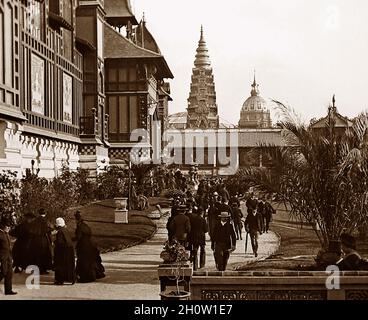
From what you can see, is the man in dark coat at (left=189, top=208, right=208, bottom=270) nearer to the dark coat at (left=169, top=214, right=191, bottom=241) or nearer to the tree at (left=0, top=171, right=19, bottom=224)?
the dark coat at (left=169, top=214, right=191, bottom=241)

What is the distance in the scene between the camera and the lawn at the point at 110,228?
1684 centimetres

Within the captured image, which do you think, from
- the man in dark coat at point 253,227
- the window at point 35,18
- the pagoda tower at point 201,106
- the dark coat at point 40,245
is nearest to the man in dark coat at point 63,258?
the dark coat at point 40,245

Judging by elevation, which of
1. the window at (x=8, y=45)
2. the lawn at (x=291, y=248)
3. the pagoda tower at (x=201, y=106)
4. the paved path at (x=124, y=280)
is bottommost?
the paved path at (x=124, y=280)

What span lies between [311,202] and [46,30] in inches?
461

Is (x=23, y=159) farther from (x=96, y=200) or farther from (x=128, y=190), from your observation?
(x=128, y=190)

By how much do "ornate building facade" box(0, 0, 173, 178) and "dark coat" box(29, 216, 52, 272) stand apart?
243 centimetres

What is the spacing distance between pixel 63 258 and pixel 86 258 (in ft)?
1.41

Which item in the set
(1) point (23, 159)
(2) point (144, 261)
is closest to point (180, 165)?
(1) point (23, 159)

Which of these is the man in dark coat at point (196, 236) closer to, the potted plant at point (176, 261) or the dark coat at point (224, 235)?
the dark coat at point (224, 235)

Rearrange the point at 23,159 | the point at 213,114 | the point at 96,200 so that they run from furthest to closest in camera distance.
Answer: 1. the point at 213,114
2. the point at 96,200
3. the point at 23,159

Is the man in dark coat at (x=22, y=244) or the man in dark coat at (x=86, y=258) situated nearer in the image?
the man in dark coat at (x=86, y=258)

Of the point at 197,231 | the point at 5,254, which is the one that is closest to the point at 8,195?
the point at 5,254

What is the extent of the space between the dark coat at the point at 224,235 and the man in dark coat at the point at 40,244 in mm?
3155

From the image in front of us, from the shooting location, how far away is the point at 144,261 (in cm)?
1511
